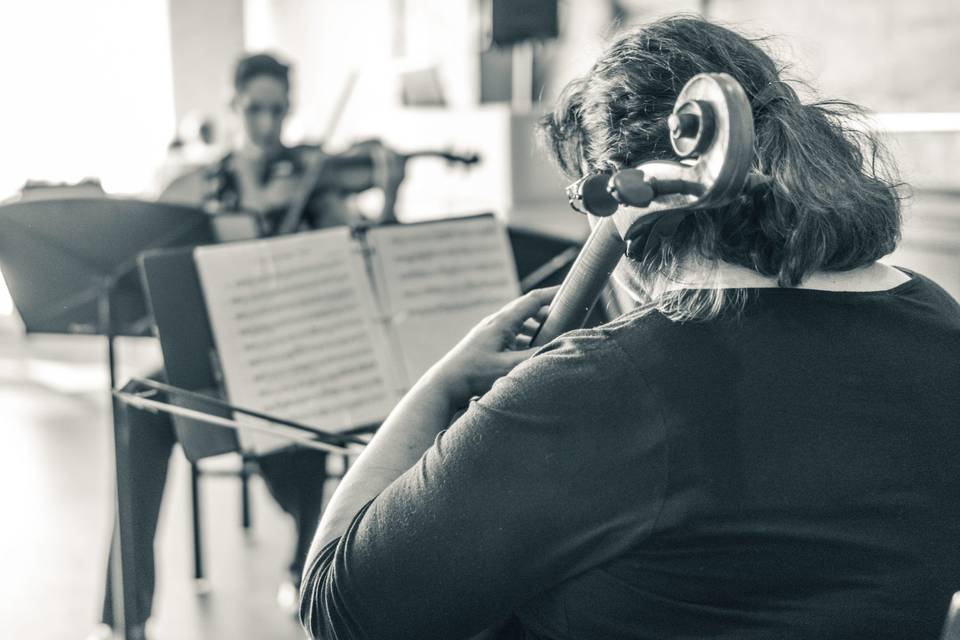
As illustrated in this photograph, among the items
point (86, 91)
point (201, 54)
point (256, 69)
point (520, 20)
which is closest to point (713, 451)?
point (256, 69)

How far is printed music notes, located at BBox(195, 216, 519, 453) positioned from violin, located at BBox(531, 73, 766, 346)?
0.75m

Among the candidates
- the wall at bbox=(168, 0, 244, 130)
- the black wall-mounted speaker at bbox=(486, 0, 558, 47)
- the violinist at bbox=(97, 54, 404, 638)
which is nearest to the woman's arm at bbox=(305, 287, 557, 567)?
the violinist at bbox=(97, 54, 404, 638)

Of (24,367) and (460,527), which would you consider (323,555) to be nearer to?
(460,527)

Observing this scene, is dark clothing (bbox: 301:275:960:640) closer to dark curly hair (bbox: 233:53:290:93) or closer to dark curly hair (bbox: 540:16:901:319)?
dark curly hair (bbox: 540:16:901:319)

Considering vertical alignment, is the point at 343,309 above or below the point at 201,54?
below

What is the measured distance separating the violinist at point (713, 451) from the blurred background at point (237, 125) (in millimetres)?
165

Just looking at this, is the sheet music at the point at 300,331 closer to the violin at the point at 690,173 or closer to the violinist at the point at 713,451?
the violinist at the point at 713,451

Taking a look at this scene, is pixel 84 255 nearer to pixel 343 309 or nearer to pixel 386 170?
pixel 343 309

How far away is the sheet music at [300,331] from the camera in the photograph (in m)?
1.37

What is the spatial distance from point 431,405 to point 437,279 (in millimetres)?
681

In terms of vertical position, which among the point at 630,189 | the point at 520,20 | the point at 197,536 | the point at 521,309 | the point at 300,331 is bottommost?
the point at 197,536

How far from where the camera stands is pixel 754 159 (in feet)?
2.33

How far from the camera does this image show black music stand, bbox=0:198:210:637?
5.04ft

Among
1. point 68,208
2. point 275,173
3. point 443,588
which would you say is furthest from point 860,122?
point 275,173
